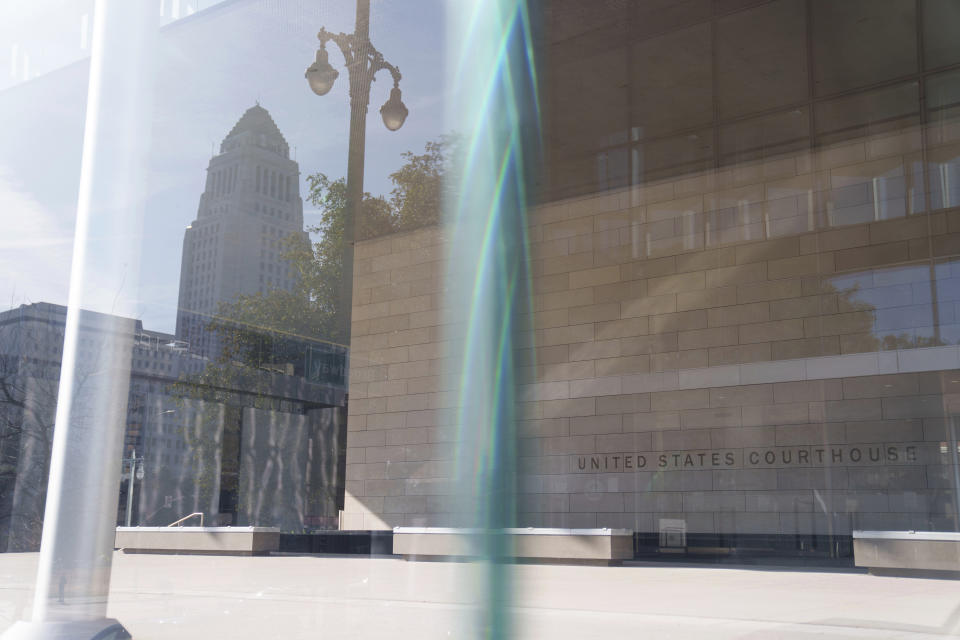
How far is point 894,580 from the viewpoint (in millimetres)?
3066

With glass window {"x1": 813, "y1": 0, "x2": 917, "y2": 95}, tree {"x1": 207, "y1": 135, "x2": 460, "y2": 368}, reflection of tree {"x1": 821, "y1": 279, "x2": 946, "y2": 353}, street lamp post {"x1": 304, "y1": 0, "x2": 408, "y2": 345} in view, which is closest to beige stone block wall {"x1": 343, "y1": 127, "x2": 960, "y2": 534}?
reflection of tree {"x1": 821, "y1": 279, "x2": 946, "y2": 353}

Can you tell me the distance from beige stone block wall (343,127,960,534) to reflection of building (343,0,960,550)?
0.7 inches

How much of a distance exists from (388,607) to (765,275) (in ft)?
16.9

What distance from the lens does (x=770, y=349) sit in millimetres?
6145

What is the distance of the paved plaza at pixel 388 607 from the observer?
904mm

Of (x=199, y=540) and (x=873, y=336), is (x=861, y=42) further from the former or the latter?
(x=199, y=540)

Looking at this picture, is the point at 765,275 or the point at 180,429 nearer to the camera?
the point at 180,429

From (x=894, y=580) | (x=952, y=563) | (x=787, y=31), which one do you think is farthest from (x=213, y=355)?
(x=787, y=31)

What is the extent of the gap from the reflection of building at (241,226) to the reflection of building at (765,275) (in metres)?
1.89

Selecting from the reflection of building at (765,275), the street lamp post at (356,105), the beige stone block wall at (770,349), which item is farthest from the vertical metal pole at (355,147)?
the beige stone block wall at (770,349)

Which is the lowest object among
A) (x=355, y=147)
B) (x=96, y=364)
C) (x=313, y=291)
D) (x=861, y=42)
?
(x=96, y=364)

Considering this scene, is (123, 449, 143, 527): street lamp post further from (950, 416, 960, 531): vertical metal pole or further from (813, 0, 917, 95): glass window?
(950, 416, 960, 531): vertical metal pole

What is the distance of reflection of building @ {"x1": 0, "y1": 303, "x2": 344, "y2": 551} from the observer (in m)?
1.38

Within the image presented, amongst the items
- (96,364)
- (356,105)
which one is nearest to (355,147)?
(356,105)
